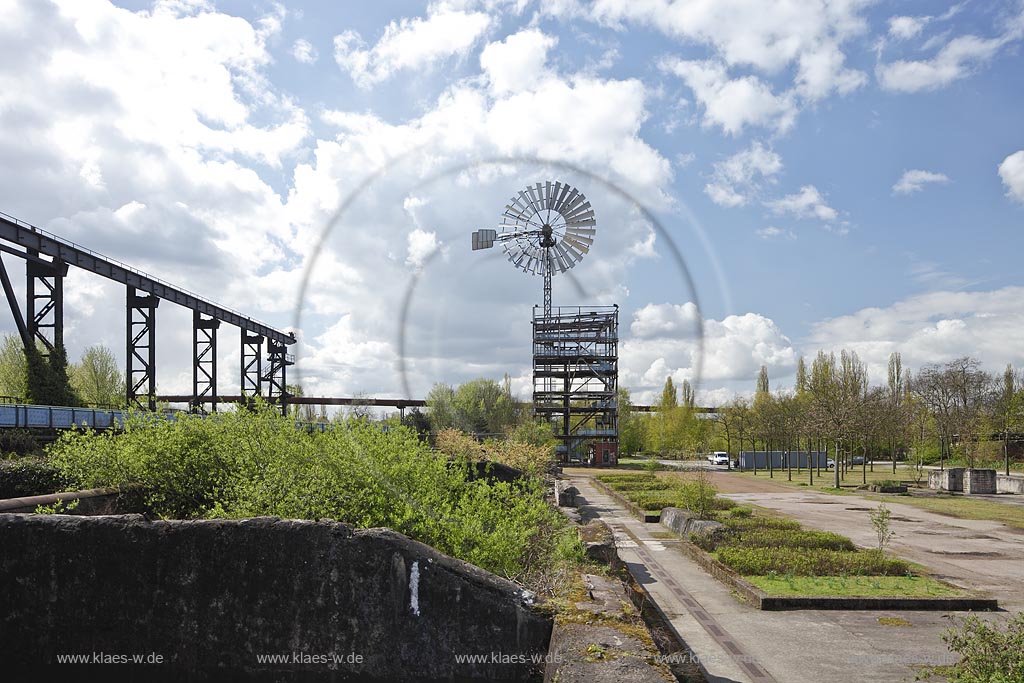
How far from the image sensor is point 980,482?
34000 mm

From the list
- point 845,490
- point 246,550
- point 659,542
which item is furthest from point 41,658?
point 845,490

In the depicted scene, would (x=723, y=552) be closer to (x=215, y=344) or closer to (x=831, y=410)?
(x=831, y=410)

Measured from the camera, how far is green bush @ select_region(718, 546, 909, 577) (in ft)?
44.4

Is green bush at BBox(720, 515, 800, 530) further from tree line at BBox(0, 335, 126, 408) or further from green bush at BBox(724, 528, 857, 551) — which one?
tree line at BBox(0, 335, 126, 408)

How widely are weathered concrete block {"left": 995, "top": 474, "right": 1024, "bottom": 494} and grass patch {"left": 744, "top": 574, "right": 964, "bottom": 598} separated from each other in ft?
86.8

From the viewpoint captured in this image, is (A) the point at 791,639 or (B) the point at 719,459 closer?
(A) the point at 791,639

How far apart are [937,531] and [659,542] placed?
9255mm

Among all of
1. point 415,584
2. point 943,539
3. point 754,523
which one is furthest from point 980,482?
point 415,584

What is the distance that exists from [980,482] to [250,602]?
1464 inches

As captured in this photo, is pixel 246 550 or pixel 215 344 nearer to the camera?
pixel 246 550

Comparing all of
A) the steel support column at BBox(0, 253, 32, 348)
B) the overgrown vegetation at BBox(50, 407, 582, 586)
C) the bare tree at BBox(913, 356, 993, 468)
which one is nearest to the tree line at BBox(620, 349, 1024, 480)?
the bare tree at BBox(913, 356, 993, 468)

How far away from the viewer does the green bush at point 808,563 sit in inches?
533

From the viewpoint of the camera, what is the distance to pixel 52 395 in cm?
3269

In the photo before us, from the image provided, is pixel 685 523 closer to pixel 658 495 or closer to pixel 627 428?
pixel 658 495
